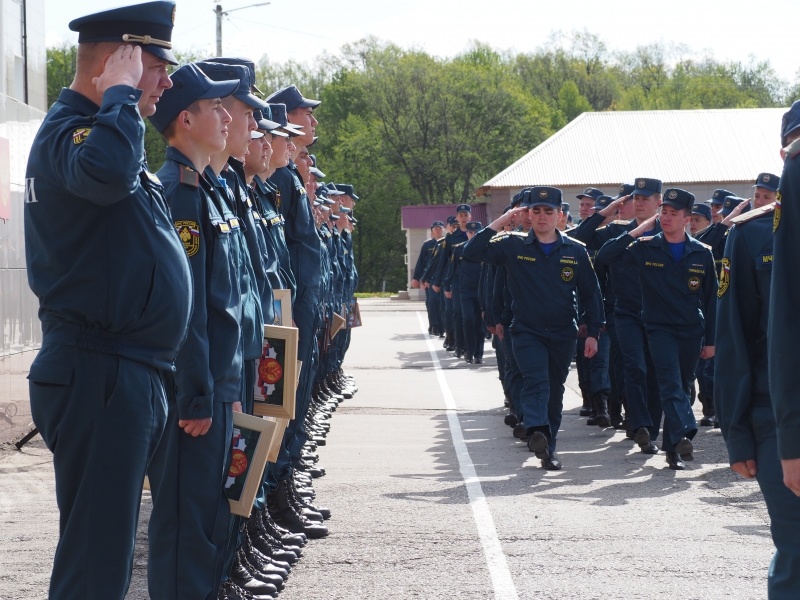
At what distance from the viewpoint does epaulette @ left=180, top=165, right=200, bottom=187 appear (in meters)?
5.16

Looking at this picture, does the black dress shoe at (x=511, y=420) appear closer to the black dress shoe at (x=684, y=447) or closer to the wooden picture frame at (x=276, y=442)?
the black dress shoe at (x=684, y=447)

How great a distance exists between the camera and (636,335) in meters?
11.8

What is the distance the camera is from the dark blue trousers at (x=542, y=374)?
34.7 feet

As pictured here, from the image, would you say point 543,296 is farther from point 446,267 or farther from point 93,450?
point 446,267

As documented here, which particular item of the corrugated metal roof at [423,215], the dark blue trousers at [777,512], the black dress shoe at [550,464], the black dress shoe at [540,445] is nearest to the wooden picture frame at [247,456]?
the dark blue trousers at [777,512]

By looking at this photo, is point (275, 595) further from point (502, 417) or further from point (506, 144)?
point (506, 144)

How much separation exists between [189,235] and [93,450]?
1.32 metres

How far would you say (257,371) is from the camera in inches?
233

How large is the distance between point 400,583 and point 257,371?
1317mm

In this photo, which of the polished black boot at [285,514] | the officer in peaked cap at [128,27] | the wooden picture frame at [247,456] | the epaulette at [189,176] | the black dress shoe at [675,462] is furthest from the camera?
the black dress shoe at [675,462]

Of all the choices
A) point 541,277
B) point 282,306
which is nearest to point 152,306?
point 282,306

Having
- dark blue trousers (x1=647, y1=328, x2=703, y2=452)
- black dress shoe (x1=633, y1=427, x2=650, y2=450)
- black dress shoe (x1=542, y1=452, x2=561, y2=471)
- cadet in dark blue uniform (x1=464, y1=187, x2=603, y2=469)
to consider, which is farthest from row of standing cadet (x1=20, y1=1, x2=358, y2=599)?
black dress shoe (x1=633, y1=427, x2=650, y2=450)

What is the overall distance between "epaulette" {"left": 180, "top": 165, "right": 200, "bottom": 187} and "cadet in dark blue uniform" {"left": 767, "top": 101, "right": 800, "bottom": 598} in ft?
7.89

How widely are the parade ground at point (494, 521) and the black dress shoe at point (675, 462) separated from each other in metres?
0.07
